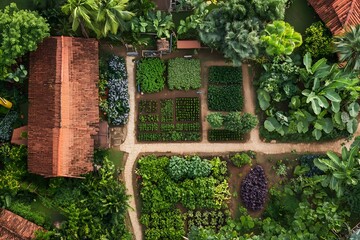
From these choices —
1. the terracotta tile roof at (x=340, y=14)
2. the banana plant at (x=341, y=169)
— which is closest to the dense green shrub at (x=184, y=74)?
the terracotta tile roof at (x=340, y=14)

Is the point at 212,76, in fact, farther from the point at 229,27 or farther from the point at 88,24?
the point at 88,24

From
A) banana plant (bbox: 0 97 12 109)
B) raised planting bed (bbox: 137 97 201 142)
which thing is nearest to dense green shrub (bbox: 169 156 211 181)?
raised planting bed (bbox: 137 97 201 142)

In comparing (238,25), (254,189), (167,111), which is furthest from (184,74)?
(254,189)

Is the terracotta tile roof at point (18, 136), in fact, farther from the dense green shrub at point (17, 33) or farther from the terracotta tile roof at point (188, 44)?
the terracotta tile roof at point (188, 44)

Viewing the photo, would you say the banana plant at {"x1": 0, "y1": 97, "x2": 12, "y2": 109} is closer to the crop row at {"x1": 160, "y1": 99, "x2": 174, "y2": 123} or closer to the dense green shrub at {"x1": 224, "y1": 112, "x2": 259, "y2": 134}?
the crop row at {"x1": 160, "y1": 99, "x2": 174, "y2": 123}

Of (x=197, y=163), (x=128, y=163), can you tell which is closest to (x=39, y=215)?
(x=128, y=163)

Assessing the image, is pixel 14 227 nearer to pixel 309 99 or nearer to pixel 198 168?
pixel 198 168
